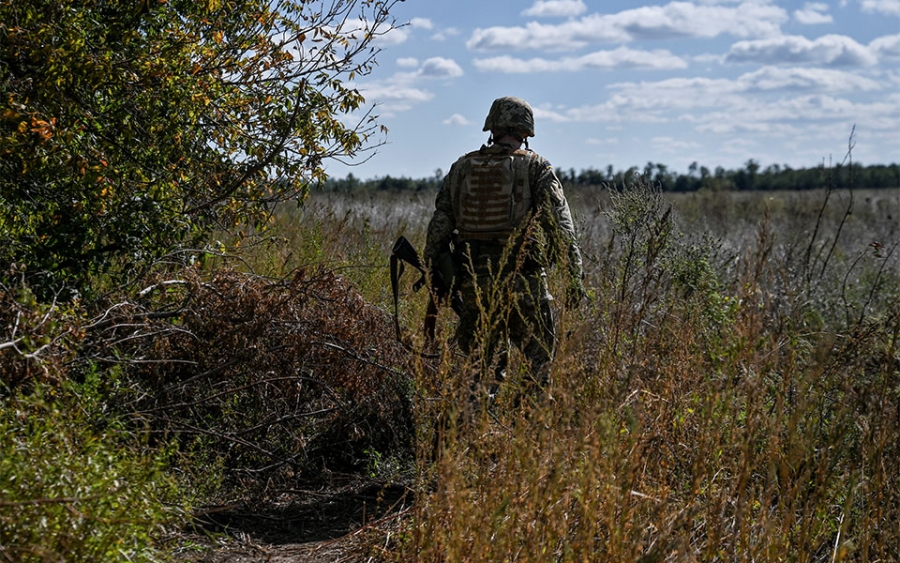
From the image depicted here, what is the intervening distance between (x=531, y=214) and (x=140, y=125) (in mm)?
2061

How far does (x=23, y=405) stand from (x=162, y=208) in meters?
1.81

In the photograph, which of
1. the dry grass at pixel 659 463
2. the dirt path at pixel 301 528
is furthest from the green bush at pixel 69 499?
the dry grass at pixel 659 463

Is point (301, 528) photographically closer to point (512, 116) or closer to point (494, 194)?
point (494, 194)

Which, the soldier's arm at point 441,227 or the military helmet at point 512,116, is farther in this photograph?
the soldier's arm at point 441,227

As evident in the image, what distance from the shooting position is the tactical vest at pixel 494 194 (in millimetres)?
6027

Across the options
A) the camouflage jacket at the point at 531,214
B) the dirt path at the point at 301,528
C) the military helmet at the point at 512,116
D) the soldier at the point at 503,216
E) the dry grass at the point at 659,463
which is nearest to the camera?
the dry grass at the point at 659,463

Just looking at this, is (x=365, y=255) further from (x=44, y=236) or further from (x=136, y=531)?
(x=136, y=531)

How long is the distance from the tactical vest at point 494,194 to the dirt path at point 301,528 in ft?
5.46

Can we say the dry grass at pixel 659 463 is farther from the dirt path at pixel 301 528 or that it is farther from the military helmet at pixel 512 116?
the military helmet at pixel 512 116

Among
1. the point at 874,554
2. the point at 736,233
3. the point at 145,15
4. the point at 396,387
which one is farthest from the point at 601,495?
the point at 736,233

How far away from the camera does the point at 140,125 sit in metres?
5.32

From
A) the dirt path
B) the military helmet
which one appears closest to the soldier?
the military helmet

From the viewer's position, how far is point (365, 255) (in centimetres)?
901

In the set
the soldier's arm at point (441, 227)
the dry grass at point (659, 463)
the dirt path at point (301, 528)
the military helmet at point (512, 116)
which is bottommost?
the dirt path at point (301, 528)
